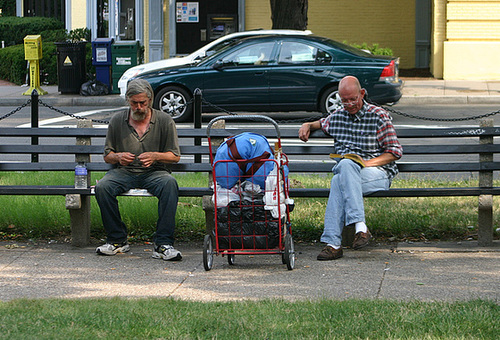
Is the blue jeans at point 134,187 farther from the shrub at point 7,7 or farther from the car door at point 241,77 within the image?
the shrub at point 7,7

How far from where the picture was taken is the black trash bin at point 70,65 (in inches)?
798

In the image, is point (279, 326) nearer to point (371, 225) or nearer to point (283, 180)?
point (283, 180)

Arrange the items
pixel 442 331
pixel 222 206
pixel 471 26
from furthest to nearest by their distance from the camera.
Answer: pixel 471 26
pixel 222 206
pixel 442 331

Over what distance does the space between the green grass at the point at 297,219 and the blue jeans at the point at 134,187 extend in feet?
2.05

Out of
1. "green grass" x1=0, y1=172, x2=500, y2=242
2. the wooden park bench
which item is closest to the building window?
"green grass" x1=0, y1=172, x2=500, y2=242

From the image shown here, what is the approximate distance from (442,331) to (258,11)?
2161 centimetres

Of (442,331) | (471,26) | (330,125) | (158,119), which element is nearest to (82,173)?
(158,119)

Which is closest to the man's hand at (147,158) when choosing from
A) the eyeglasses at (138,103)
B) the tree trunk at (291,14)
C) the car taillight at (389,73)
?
the eyeglasses at (138,103)

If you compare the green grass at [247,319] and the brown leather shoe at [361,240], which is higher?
the brown leather shoe at [361,240]

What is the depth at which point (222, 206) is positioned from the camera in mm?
6152

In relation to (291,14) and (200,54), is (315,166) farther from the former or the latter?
(291,14)

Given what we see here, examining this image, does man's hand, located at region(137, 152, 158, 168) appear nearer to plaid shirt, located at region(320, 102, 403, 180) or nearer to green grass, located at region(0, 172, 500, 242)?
green grass, located at region(0, 172, 500, 242)

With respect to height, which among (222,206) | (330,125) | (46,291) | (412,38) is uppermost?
(412,38)

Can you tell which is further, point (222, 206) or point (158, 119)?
point (158, 119)
